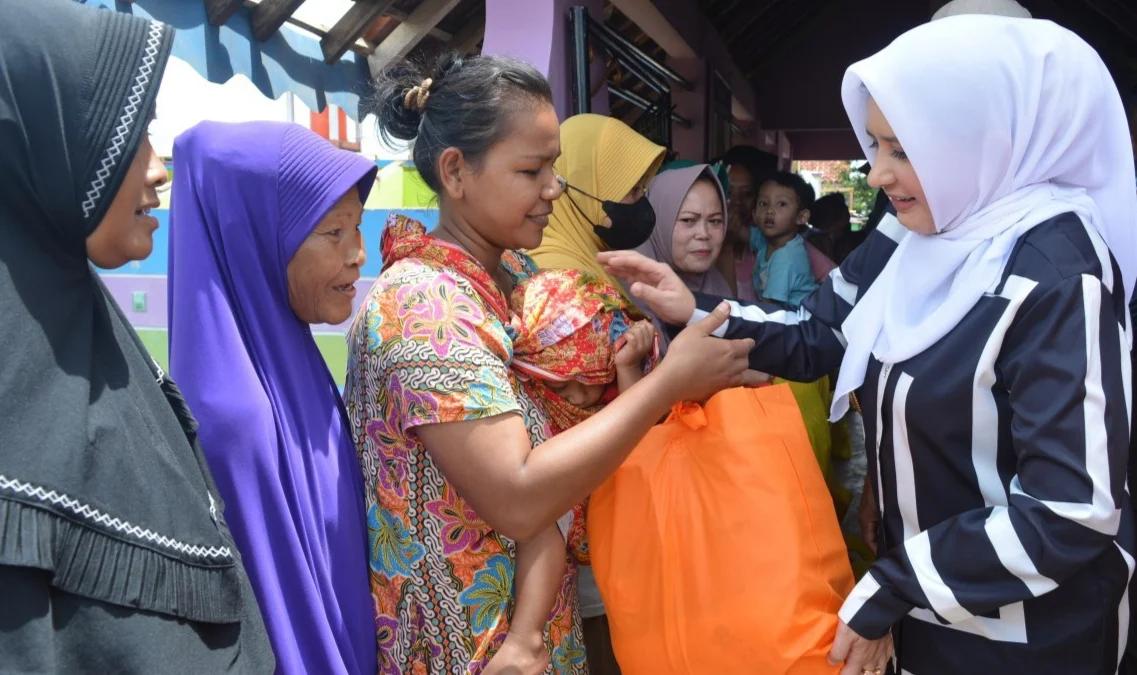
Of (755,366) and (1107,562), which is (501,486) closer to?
(755,366)

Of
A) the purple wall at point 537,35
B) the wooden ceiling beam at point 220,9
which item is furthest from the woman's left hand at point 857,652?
the wooden ceiling beam at point 220,9

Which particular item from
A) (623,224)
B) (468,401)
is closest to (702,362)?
(468,401)

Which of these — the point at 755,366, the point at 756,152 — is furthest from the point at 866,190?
the point at 755,366

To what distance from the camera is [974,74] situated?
4.50 feet

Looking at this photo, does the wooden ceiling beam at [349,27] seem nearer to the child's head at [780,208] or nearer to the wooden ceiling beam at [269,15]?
the wooden ceiling beam at [269,15]

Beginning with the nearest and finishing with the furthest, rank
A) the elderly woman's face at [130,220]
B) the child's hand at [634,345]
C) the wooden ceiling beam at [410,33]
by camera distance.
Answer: the elderly woman's face at [130,220]
the child's hand at [634,345]
the wooden ceiling beam at [410,33]

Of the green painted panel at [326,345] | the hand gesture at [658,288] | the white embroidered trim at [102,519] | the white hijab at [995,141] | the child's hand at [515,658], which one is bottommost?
the green painted panel at [326,345]

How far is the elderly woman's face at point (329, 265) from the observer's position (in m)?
1.40

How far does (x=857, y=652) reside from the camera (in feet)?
4.75

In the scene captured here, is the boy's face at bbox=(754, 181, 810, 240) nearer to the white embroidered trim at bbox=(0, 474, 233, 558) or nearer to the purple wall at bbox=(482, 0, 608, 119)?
the purple wall at bbox=(482, 0, 608, 119)

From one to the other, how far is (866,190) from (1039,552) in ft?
79.5

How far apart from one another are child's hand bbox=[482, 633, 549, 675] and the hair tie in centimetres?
98

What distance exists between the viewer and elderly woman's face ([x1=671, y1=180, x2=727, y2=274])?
2.79 metres

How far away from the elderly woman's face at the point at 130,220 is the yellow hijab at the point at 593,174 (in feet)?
4.05
